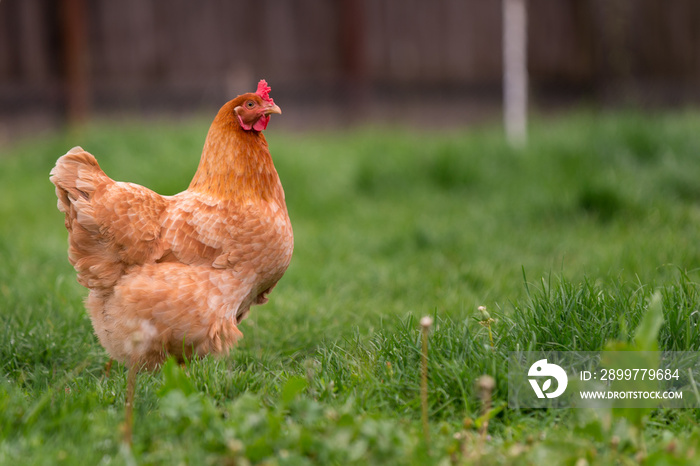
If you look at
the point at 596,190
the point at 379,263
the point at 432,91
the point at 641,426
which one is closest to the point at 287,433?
the point at 641,426

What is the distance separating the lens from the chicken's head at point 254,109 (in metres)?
2.78

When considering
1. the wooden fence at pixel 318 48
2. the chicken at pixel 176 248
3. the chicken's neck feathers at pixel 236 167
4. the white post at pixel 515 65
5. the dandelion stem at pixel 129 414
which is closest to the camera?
the dandelion stem at pixel 129 414

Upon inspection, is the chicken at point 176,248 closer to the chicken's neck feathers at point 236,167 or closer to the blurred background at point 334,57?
the chicken's neck feathers at point 236,167

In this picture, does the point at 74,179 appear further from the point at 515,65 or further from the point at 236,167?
the point at 515,65

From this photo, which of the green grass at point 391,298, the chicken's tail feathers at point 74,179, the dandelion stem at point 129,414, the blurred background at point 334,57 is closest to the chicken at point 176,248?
the chicken's tail feathers at point 74,179

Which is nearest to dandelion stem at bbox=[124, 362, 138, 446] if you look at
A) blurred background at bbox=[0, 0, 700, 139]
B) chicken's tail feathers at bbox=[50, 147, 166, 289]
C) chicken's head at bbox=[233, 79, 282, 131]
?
chicken's tail feathers at bbox=[50, 147, 166, 289]

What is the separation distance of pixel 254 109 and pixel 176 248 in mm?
691

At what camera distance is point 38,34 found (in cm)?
762

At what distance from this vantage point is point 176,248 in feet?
8.65

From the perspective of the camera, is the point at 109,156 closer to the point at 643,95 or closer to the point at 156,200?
the point at 156,200

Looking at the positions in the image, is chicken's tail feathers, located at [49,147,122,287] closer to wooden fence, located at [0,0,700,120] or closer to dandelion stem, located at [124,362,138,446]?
dandelion stem, located at [124,362,138,446]

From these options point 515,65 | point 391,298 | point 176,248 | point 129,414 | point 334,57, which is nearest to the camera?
point 129,414

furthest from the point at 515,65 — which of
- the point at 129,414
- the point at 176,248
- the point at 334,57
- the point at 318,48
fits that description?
the point at 129,414

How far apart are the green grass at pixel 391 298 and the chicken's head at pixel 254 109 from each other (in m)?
1.01
